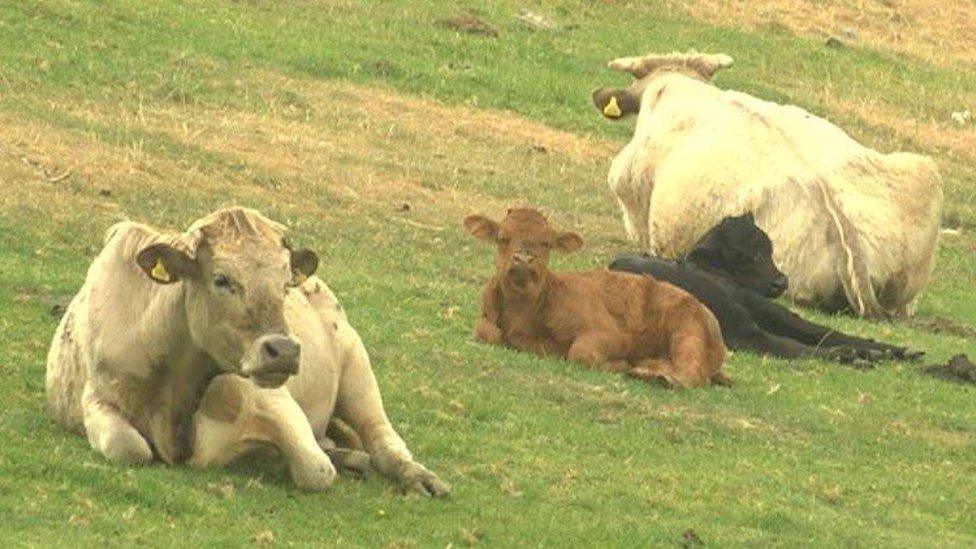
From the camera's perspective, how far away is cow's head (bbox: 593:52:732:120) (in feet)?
80.0

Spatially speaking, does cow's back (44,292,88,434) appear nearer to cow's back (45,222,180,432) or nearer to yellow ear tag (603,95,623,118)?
cow's back (45,222,180,432)

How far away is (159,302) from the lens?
11859 mm

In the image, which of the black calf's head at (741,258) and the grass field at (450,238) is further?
the black calf's head at (741,258)

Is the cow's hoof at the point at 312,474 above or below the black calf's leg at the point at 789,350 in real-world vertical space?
above

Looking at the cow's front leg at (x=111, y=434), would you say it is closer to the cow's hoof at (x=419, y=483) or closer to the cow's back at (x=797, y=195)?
the cow's hoof at (x=419, y=483)

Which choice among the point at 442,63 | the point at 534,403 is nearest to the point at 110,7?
the point at 442,63

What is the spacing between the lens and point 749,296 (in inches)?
728

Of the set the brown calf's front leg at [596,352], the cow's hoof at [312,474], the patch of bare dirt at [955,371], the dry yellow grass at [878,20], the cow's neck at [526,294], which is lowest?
the dry yellow grass at [878,20]

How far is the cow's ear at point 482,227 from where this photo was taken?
16422 mm

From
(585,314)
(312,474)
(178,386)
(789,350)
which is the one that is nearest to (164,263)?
(178,386)

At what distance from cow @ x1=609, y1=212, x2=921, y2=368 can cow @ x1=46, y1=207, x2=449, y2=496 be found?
18.2 feet

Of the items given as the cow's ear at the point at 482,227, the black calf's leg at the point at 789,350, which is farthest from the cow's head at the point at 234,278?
the black calf's leg at the point at 789,350

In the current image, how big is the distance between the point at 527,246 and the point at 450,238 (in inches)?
214

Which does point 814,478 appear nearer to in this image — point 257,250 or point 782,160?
point 257,250
